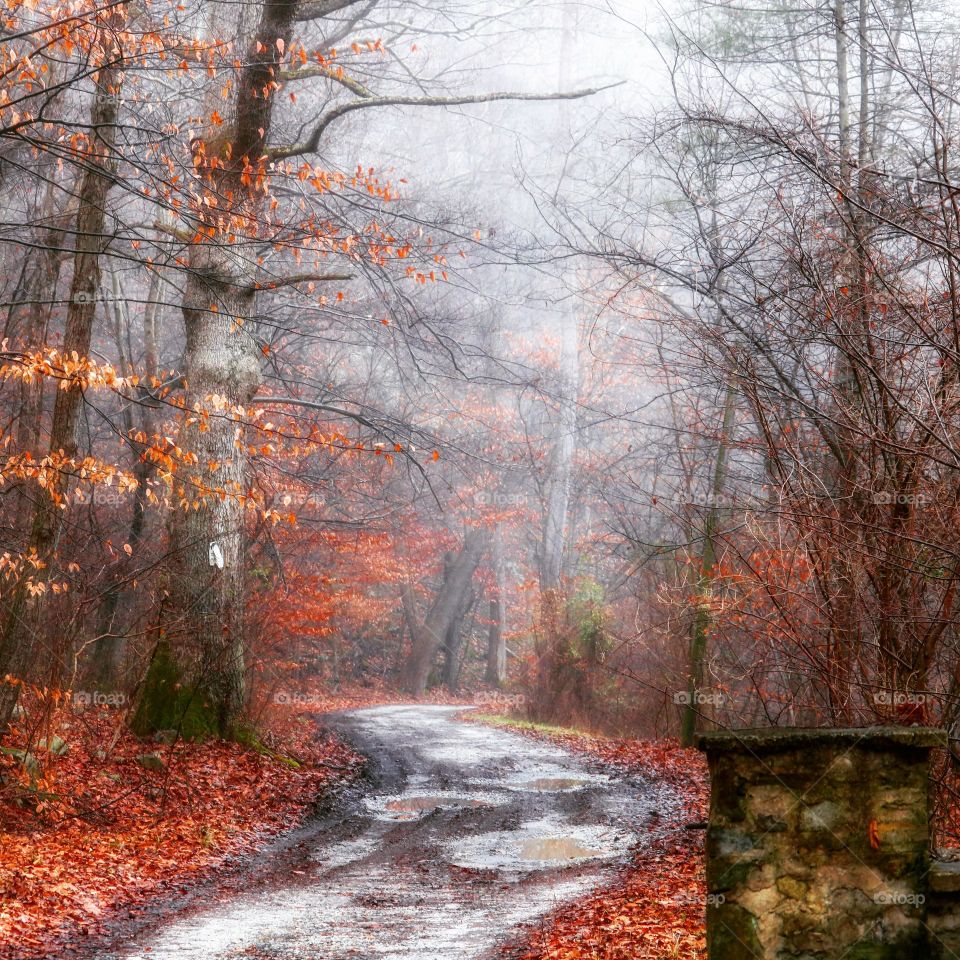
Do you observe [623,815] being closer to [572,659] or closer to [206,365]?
[206,365]

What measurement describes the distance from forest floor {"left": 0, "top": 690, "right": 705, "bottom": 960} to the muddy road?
3 cm

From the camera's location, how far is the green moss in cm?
1231

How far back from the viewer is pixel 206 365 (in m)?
13.1

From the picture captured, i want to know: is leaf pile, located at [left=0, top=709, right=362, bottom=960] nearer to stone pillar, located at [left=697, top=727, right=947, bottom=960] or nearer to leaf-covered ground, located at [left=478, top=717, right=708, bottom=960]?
leaf-covered ground, located at [left=478, top=717, right=708, bottom=960]

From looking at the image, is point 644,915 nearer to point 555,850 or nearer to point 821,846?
point 821,846

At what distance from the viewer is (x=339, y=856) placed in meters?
9.55

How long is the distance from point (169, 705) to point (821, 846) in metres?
9.60

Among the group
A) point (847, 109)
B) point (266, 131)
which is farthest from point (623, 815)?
point (266, 131)

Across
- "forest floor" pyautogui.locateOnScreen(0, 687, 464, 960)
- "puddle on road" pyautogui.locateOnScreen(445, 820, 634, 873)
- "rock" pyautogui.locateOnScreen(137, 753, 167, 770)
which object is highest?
"rock" pyautogui.locateOnScreen(137, 753, 167, 770)

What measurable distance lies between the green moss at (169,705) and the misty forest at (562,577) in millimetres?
47

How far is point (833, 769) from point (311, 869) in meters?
5.74

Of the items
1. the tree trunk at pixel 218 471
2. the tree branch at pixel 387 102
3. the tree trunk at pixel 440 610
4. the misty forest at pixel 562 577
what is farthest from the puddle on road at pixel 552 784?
the tree trunk at pixel 440 610

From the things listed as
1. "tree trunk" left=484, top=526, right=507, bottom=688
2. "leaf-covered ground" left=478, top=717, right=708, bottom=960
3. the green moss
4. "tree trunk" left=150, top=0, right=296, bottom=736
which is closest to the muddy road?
"leaf-covered ground" left=478, top=717, right=708, bottom=960

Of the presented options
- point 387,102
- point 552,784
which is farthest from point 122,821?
point 387,102
